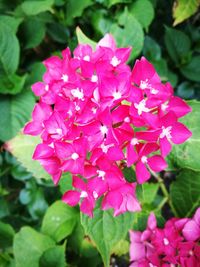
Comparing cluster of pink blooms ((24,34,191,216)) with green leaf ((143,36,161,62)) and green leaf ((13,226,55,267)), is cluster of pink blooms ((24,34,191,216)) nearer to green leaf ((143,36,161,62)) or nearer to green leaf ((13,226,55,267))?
green leaf ((13,226,55,267))

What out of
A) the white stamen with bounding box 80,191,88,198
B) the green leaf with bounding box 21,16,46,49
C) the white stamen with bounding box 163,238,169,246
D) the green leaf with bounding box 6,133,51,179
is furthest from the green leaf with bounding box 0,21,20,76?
the white stamen with bounding box 163,238,169,246

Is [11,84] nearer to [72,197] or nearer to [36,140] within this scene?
[36,140]

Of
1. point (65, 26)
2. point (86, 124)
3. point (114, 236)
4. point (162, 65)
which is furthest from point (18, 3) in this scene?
point (114, 236)

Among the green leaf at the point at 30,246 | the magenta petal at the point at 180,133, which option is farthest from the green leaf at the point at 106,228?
the green leaf at the point at 30,246

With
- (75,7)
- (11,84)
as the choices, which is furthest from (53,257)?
(75,7)

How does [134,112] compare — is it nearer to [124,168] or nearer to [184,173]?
[124,168]

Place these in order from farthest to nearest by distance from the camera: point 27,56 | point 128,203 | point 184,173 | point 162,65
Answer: point 27,56 < point 162,65 < point 184,173 < point 128,203
